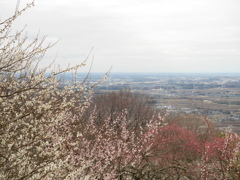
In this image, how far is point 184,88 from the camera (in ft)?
448

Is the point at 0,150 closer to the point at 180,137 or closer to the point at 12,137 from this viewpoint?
the point at 12,137

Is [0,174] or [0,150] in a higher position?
[0,150]

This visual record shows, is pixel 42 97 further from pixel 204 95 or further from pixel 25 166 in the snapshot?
pixel 204 95

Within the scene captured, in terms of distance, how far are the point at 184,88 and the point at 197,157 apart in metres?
119

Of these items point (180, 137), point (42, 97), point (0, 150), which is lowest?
point (180, 137)

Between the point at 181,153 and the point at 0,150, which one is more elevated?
the point at 0,150

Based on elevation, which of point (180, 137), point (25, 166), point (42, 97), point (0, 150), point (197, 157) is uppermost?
point (42, 97)

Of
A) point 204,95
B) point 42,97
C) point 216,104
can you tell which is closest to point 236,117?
point 216,104

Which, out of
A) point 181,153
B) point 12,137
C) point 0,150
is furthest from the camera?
point 181,153

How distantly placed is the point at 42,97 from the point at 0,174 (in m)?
1.67

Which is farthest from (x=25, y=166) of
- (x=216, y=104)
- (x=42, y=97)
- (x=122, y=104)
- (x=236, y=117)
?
(x=216, y=104)

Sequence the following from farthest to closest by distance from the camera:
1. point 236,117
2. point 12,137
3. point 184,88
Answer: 1. point 184,88
2. point 236,117
3. point 12,137

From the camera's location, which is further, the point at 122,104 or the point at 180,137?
the point at 122,104

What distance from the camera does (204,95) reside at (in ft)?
414
